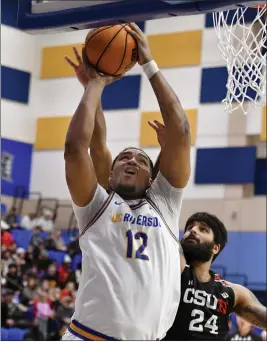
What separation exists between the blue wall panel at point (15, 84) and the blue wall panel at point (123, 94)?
1758 mm

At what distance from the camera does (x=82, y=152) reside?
344 cm

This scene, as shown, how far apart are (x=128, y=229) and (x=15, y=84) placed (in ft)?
39.6

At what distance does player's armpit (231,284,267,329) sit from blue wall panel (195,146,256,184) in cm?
827

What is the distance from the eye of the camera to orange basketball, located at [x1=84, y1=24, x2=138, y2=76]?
3.50 m

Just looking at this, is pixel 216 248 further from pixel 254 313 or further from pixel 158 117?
pixel 158 117

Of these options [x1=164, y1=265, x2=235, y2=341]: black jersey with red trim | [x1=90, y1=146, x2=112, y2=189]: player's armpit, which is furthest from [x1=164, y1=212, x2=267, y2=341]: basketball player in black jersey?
[x1=90, y1=146, x2=112, y2=189]: player's armpit

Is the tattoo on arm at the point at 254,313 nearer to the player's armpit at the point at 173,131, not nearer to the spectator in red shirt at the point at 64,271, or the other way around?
the player's armpit at the point at 173,131

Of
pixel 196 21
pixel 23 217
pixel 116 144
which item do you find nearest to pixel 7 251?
pixel 23 217

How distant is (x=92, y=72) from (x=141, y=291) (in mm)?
993

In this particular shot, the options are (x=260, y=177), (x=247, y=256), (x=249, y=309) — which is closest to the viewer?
(x=249, y=309)

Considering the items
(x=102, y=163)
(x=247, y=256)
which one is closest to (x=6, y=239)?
Result: (x=247, y=256)

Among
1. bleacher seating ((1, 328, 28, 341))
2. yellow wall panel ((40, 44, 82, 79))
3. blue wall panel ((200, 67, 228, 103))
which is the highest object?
yellow wall panel ((40, 44, 82, 79))

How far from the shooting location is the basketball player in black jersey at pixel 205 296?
4336 mm

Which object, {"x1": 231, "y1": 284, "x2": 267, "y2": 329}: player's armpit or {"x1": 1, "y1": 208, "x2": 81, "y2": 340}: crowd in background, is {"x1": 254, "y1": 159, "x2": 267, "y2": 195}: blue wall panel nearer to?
{"x1": 1, "y1": 208, "x2": 81, "y2": 340}: crowd in background
